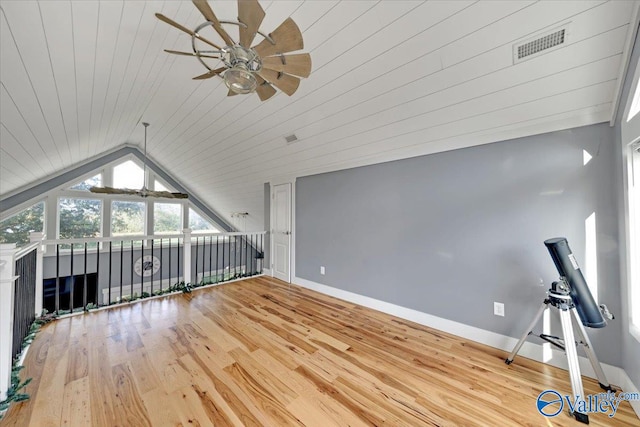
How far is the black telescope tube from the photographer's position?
1691 mm

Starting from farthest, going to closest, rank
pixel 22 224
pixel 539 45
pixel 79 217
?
pixel 79 217 → pixel 22 224 → pixel 539 45

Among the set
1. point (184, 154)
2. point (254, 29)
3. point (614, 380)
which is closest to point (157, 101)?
point (184, 154)

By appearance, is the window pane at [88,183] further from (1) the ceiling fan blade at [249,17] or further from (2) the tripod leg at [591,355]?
(2) the tripod leg at [591,355]

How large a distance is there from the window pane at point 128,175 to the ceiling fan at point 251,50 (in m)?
6.48

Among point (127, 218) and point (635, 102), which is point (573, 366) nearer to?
point (635, 102)

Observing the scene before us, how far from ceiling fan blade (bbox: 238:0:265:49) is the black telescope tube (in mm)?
2410

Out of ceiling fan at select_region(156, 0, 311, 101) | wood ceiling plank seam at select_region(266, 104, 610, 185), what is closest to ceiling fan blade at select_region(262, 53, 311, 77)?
ceiling fan at select_region(156, 0, 311, 101)

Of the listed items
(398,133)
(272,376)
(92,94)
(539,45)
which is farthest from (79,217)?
(539,45)

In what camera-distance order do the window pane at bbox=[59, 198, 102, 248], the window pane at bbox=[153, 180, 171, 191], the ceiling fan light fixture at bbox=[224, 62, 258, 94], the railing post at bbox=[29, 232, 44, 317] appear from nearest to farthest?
the ceiling fan light fixture at bbox=[224, 62, 258, 94]
the railing post at bbox=[29, 232, 44, 317]
the window pane at bbox=[59, 198, 102, 248]
the window pane at bbox=[153, 180, 171, 191]

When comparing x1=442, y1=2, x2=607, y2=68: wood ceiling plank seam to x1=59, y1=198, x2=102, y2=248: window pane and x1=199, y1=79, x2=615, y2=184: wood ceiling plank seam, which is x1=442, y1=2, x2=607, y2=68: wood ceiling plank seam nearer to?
x1=199, y1=79, x2=615, y2=184: wood ceiling plank seam

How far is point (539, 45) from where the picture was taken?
4.95ft

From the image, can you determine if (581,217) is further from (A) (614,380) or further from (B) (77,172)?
(B) (77,172)

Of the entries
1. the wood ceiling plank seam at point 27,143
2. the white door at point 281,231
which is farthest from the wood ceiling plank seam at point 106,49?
the white door at point 281,231

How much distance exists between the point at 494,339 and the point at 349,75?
2.83 meters
